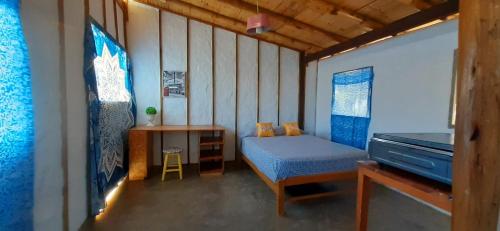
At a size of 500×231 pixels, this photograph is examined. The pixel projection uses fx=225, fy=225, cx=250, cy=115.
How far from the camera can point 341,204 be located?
114 inches

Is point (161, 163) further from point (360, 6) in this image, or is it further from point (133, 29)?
point (360, 6)

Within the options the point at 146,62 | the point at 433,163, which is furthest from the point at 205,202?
the point at 146,62

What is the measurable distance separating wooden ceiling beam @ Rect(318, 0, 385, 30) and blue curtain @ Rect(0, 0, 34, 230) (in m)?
3.00

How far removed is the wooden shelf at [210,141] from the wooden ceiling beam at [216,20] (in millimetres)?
2212

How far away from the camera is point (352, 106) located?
4.12m

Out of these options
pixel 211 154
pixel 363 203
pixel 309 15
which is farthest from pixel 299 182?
pixel 309 15

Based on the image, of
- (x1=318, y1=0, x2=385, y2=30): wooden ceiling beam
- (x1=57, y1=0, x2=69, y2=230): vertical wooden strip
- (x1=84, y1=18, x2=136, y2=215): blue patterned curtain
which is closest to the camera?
(x1=57, y1=0, x2=69, y2=230): vertical wooden strip

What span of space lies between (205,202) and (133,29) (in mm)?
3406

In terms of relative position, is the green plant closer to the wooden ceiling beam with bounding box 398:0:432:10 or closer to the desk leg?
the desk leg

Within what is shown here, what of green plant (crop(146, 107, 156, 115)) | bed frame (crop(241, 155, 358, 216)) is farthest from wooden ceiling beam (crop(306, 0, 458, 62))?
green plant (crop(146, 107, 156, 115))

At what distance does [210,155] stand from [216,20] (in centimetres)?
261

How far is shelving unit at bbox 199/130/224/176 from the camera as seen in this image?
411cm

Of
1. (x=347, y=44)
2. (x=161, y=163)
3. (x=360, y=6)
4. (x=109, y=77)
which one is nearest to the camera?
(x=360, y=6)

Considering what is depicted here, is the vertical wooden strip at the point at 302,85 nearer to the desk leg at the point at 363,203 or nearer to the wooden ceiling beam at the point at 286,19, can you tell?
the wooden ceiling beam at the point at 286,19
